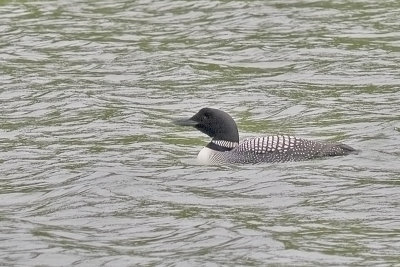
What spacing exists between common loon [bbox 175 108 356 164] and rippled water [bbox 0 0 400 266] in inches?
5.3

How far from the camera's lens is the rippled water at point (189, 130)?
12086 millimetres

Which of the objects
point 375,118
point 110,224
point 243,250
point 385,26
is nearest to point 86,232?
point 110,224

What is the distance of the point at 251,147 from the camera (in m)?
14.9

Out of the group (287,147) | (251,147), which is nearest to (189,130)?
(251,147)

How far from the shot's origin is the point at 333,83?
19.6 meters

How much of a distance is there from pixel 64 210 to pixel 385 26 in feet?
34.1

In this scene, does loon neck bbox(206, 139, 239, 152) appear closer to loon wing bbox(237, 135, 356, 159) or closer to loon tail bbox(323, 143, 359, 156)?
loon wing bbox(237, 135, 356, 159)

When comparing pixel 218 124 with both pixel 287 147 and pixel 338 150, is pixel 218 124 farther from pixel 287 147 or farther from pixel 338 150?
pixel 338 150

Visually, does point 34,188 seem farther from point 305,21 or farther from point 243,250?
point 305,21

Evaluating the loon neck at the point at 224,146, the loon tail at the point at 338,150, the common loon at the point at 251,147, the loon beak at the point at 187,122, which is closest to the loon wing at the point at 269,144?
the common loon at the point at 251,147

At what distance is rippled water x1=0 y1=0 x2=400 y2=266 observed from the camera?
39.7 ft

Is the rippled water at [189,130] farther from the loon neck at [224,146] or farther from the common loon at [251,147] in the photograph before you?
the loon neck at [224,146]

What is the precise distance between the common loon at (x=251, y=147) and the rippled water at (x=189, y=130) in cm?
14

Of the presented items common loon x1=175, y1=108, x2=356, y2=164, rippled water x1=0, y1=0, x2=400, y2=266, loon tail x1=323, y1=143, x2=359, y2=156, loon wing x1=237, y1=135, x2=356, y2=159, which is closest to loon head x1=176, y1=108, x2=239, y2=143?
common loon x1=175, y1=108, x2=356, y2=164
